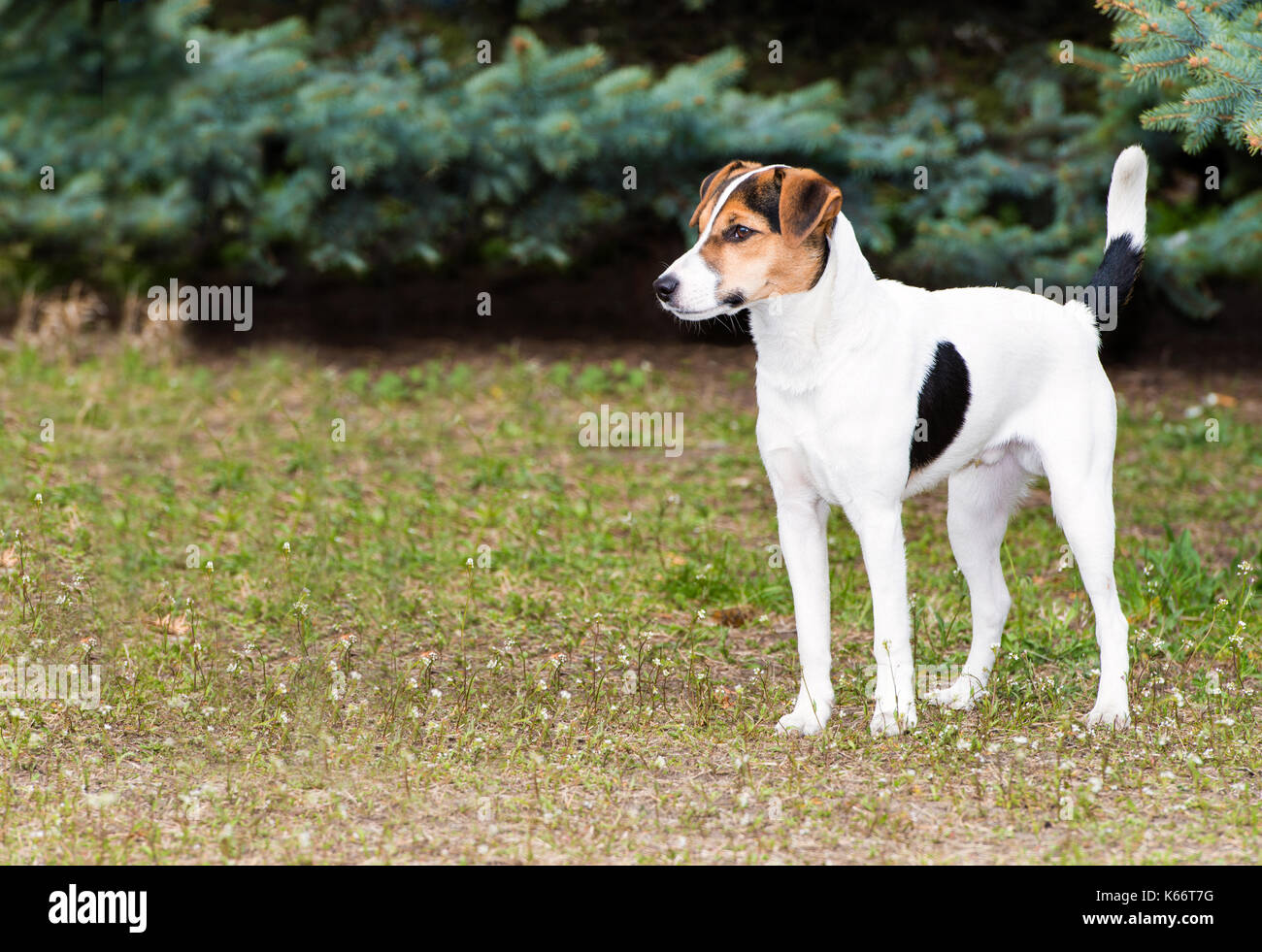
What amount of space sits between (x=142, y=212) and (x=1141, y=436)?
644 cm

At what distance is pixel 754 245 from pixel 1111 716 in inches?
79.9

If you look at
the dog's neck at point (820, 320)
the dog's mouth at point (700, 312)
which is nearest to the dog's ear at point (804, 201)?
the dog's neck at point (820, 320)

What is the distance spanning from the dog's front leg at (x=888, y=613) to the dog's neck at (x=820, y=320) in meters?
0.48

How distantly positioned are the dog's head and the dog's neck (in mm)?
65

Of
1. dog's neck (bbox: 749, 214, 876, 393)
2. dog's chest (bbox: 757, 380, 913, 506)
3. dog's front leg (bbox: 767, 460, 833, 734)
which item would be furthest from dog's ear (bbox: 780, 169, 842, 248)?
dog's front leg (bbox: 767, 460, 833, 734)

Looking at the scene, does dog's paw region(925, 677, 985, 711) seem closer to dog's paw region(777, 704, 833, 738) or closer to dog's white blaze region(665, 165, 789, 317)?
dog's paw region(777, 704, 833, 738)

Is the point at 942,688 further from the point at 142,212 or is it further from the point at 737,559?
the point at 142,212

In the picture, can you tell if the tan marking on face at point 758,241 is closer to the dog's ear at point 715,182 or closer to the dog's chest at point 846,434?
the dog's ear at point 715,182

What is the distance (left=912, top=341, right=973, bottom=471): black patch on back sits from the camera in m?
4.50

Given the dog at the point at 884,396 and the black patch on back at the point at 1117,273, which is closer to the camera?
the dog at the point at 884,396

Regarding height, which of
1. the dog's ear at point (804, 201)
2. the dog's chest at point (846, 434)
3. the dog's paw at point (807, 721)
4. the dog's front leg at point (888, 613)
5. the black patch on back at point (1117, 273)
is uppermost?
the dog's ear at point (804, 201)

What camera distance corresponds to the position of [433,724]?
15.3 feet

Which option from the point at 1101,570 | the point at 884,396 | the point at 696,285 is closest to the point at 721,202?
the point at 696,285

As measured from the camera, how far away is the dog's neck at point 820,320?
4.42 meters
